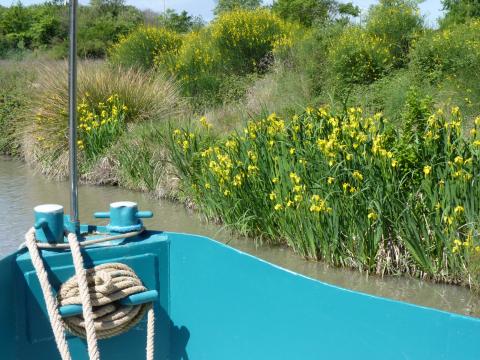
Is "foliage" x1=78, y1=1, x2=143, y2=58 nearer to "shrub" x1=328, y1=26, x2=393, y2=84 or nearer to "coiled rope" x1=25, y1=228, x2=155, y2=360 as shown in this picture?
"shrub" x1=328, y1=26, x2=393, y2=84

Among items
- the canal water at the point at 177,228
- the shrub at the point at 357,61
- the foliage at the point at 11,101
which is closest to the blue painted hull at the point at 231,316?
the canal water at the point at 177,228

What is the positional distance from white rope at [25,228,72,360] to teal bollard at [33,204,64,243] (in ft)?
0.18

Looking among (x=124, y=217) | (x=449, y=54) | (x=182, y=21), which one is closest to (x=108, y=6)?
(x=182, y=21)

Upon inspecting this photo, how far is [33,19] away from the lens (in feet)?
113

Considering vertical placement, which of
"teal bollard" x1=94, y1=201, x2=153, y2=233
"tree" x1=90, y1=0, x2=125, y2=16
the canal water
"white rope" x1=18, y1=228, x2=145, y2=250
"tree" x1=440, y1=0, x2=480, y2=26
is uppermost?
"tree" x1=90, y1=0, x2=125, y2=16

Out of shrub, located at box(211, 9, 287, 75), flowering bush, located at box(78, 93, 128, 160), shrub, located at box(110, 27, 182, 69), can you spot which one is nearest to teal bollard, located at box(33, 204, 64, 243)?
flowering bush, located at box(78, 93, 128, 160)

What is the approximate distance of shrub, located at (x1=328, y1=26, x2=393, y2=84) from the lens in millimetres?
11508

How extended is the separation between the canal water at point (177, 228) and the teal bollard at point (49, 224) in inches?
120

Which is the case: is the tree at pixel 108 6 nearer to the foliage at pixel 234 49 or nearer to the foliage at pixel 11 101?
the foliage at pixel 11 101

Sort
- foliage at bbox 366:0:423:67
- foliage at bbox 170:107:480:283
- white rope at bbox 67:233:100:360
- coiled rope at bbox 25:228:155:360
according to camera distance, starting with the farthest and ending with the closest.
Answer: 1. foliage at bbox 366:0:423:67
2. foliage at bbox 170:107:480:283
3. coiled rope at bbox 25:228:155:360
4. white rope at bbox 67:233:100:360

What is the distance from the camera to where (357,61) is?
1162cm

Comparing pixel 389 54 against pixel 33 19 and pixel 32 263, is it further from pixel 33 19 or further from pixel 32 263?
pixel 33 19

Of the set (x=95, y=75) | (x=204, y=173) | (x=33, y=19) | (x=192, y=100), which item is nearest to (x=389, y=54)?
(x=192, y=100)

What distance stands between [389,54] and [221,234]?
277 inches
